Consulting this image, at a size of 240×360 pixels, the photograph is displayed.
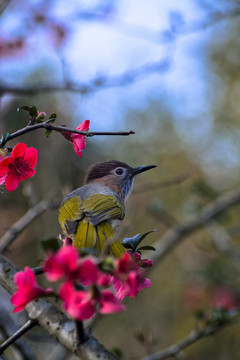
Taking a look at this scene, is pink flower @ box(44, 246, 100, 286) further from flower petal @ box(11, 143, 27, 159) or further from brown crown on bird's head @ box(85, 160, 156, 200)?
brown crown on bird's head @ box(85, 160, 156, 200)

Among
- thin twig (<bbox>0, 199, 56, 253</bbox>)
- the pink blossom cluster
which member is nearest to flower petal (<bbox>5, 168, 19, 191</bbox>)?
the pink blossom cluster

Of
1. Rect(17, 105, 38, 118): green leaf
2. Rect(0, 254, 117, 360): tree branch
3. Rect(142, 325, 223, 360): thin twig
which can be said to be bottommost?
Rect(142, 325, 223, 360): thin twig

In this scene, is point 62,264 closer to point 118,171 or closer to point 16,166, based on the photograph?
point 16,166

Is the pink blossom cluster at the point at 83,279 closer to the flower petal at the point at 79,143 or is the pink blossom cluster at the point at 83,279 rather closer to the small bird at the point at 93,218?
the small bird at the point at 93,218

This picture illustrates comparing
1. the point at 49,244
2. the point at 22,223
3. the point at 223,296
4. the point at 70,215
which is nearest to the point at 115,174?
the point at 22,223

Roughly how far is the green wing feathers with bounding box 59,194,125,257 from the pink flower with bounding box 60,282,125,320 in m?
0.45

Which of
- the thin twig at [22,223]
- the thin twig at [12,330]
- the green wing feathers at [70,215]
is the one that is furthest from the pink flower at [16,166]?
the thin twig at [22,223]

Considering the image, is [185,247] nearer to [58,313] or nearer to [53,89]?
[53,89]

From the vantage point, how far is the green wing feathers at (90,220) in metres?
1.73

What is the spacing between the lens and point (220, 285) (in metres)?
5.92

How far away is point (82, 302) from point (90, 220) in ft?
2.86

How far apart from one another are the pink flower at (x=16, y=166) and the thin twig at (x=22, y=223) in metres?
0.85

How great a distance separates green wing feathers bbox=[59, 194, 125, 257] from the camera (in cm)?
173

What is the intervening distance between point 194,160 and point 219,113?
3.93 feet
